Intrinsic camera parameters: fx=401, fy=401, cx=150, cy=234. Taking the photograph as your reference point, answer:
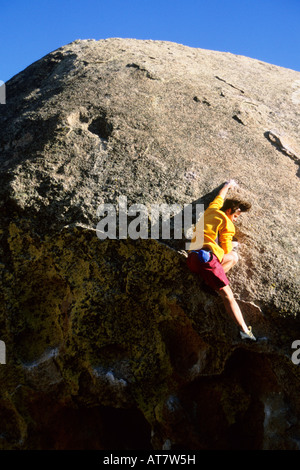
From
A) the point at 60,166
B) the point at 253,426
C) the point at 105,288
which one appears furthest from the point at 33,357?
the point at 253,426

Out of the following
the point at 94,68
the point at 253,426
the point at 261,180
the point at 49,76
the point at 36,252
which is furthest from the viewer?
the point at 49,76

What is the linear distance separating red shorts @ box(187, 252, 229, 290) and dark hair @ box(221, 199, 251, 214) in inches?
28.1

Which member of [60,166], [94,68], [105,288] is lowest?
[105,288]

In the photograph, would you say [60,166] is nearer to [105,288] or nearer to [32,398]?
[105,288]

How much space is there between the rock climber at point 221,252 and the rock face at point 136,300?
5.3 inches

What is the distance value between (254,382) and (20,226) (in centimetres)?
299

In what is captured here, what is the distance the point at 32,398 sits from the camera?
173 inches

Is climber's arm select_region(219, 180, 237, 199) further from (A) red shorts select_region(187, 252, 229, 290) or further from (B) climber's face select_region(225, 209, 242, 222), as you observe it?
(A) red shorts select_region(187, 252, 229, 290)

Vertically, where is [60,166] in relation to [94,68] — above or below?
below

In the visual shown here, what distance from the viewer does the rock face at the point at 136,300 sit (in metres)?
4.05

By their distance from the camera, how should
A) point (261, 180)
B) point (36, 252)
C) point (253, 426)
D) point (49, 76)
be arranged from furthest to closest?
point (49, 76) → point (261, 180) → point (36, 252) → point (253, 426)

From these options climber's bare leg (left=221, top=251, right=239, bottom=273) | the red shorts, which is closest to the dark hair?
climber's bare leg (left=221, top=251, right=239, bottom=273)

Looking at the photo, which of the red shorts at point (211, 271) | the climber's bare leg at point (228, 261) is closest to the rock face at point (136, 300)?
the climber's bare leg at point (228, 261)

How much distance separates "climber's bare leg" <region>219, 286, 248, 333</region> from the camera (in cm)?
387
